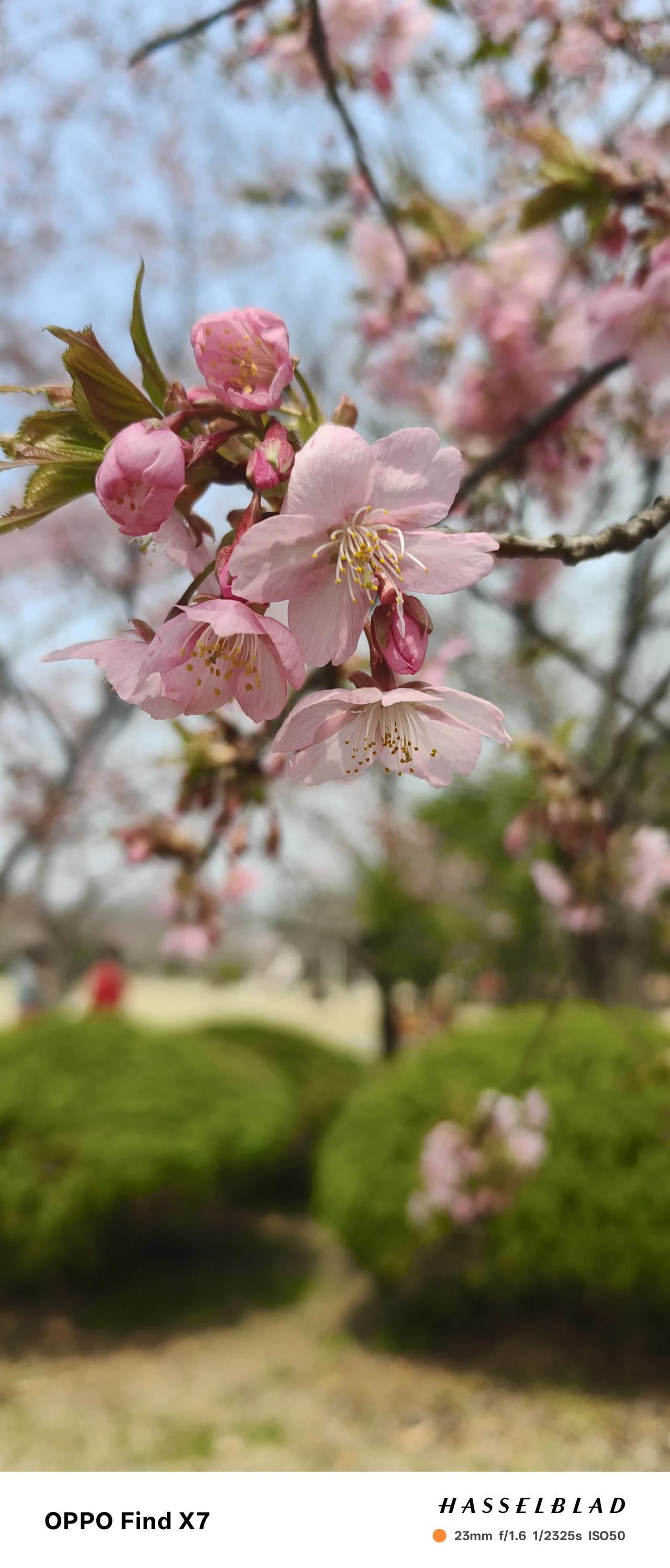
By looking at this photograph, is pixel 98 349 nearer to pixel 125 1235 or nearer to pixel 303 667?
pixel 303 667

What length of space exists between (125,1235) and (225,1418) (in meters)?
1.08

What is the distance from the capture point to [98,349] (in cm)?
50

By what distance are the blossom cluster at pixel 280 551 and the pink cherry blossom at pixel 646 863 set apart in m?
1.66

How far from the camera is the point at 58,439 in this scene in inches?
21.2

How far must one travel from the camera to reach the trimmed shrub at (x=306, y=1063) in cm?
553

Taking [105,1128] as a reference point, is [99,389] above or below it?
below

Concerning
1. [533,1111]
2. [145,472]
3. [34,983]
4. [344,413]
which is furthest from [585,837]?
[34,983]

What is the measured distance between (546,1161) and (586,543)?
10.6 feet

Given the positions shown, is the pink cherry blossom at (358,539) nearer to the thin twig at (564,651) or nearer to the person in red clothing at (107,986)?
the thin twig at (564,651)

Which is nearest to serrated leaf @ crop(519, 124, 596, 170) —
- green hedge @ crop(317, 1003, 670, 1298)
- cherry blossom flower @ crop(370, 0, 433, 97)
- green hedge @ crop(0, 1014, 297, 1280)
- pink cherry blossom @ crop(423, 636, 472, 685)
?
pink cherry blossom @ crop(423, 636, 472, 685)

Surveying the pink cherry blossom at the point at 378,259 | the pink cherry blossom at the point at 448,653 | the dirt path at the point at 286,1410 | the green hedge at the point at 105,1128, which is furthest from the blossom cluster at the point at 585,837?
the green hedge at the point at 105,1128

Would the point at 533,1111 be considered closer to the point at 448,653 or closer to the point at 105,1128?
the point at 448,653

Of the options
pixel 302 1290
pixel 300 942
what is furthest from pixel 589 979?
pixel 300 942

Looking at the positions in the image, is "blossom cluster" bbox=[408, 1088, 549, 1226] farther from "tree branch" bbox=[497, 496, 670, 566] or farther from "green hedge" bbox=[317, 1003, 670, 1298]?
"tree branch" bbox=[497, 496, 670, 566]
